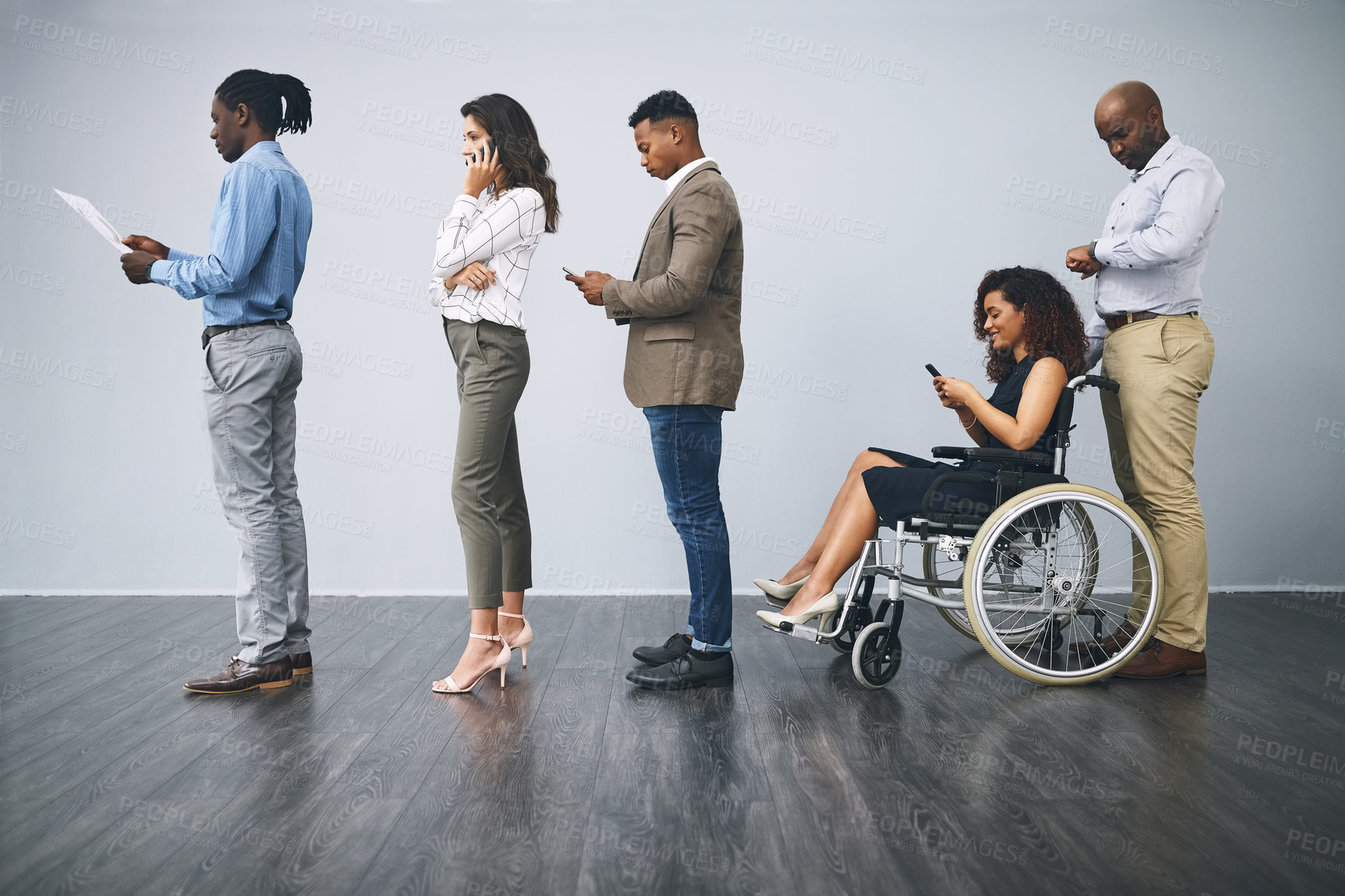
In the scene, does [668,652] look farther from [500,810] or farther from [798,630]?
[500,810]

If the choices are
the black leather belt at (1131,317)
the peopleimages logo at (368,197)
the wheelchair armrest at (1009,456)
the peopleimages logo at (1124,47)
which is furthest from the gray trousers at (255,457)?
the peopleimages logo at (1124,47)

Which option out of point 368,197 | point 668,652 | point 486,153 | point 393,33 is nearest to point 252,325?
point 486,153

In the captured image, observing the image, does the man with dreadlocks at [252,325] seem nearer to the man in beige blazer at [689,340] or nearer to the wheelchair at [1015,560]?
the man in beige blazer at [689,340]

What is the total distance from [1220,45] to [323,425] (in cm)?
382

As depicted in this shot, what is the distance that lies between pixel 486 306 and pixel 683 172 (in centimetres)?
59

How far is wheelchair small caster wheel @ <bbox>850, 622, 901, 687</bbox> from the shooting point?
8.09 feet

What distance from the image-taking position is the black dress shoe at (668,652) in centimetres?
264

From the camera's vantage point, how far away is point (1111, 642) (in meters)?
2.82

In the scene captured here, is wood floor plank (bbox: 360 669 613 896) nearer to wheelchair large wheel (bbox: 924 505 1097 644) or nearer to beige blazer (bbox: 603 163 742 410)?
beige blazer (bbox: 603 163 742 410)

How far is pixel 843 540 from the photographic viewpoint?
259 centimetres

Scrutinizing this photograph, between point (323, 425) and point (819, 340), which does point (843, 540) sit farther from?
point (323, 425)

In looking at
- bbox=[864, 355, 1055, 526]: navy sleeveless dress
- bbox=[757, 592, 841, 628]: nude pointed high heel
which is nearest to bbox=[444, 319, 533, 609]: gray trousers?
bbox=[757, 592, 841, 628]: nude pointed high heel

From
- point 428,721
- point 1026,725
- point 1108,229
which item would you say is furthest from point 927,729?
point 1108,229

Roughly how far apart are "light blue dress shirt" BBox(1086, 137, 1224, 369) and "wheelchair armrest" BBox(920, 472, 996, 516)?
2.30ft
